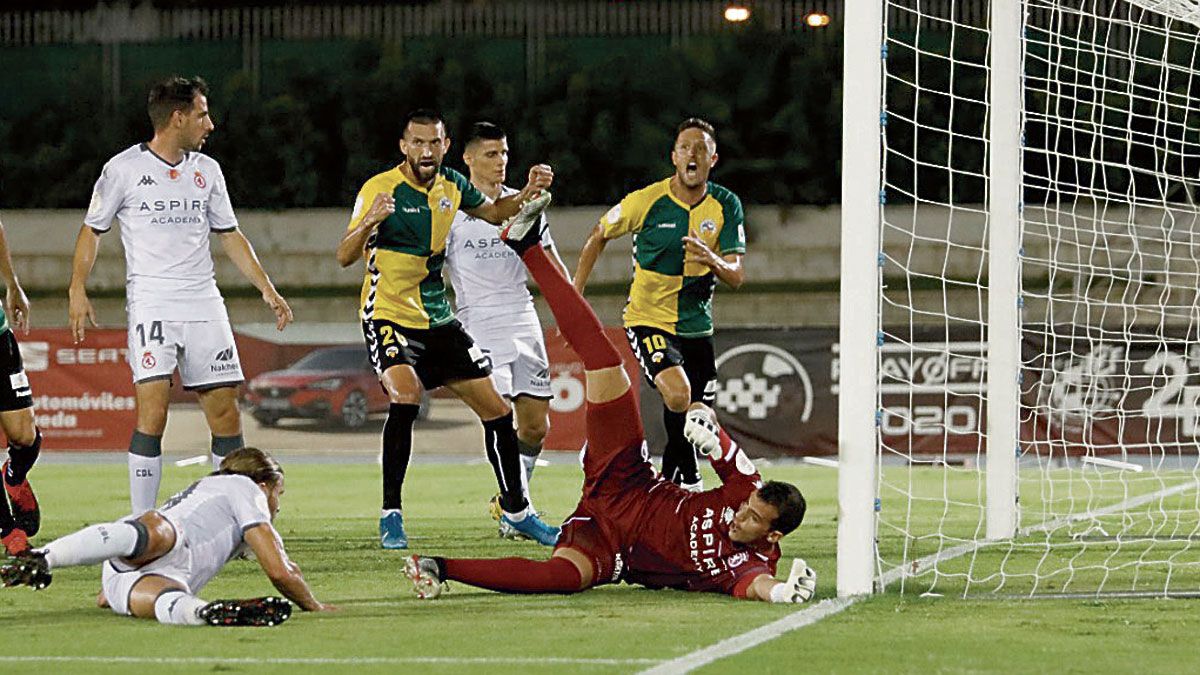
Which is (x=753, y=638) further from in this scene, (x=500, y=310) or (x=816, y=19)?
(x=816, y=19)

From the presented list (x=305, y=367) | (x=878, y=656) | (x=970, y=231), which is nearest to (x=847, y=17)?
(x=878, y=656)

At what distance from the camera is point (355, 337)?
1800 centimetres

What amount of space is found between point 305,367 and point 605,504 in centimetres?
1188

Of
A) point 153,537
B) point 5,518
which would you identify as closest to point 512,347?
point 5,518

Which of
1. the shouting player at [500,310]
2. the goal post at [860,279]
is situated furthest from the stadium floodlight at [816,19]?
the goal post at [860,279]

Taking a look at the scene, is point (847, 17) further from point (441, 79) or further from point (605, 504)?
point (441, 79)

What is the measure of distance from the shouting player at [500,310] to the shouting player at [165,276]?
1900mm

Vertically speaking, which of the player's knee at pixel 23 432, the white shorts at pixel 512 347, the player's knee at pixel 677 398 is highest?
the white shorts at pixel 512 347

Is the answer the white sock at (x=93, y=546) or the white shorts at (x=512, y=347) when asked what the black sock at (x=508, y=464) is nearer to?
the white shorts at (x=512, y=347)

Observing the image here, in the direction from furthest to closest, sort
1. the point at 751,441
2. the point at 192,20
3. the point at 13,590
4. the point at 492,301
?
the point at 192,20
the point at 751,441
the point at 492,301
the point at 13,590

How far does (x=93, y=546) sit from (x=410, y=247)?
337cm

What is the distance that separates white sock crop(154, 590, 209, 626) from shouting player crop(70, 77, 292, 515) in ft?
7.45

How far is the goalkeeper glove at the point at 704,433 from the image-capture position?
6.15 meters

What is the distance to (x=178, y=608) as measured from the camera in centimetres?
541
